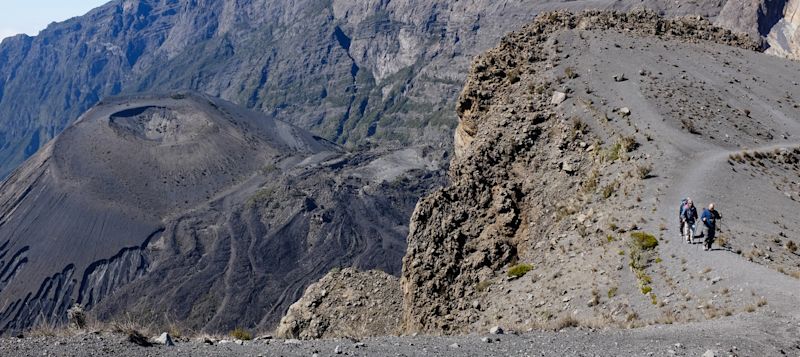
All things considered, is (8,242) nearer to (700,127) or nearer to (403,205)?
(403,205)

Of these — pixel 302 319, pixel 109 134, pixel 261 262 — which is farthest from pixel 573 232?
pixel 109 134

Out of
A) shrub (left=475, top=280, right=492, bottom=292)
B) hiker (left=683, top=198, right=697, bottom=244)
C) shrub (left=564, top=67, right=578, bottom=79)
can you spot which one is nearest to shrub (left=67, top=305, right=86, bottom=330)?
shrub (left=475, top=280, right=492, bottom=292)

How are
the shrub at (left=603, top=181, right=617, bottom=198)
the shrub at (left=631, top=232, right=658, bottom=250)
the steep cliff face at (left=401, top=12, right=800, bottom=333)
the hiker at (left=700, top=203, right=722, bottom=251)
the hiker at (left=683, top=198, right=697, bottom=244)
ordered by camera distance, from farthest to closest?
the shrub at (left=603, top=181, right=617, bottom=198) → the shrub at (left=631, top=232, right=658, bottom=250) → the hiker at (left=683, top=198, right=697, bottom=244) → the hiker at (left=700, top=203, right=722, bottom=251) → the steep cliff face at (left=401, top=12, right=800, bottom=333)

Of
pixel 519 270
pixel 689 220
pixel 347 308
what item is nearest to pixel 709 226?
pixel 689 220

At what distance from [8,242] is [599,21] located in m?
91.9

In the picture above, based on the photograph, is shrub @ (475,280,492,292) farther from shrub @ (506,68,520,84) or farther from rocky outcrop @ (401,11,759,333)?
shrub @ (506,68,520,84)

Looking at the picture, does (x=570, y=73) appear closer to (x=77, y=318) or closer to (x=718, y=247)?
(x=718, y=247)

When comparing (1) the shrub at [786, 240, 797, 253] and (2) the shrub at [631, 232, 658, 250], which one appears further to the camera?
(2) the shrub at [631, 232, 658, 250]

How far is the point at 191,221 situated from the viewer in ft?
315

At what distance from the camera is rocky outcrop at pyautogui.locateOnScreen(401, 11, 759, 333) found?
56.6 feet

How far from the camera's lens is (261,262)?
83.1 metres

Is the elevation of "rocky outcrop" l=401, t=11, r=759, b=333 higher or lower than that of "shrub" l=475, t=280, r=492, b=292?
higher

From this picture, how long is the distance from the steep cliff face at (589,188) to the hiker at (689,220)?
252mm

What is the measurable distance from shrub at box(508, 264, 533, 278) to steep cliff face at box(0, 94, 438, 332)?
54201 millimetres
